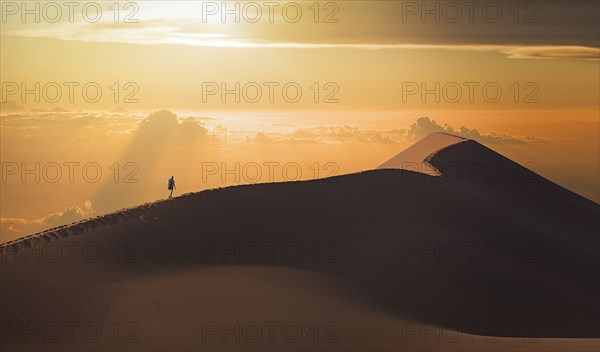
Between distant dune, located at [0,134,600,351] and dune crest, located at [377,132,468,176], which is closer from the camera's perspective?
distant dune, located at [0,134,600,351]

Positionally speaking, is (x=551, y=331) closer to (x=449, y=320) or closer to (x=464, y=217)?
(x=449, y=320)

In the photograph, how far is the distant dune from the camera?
28.6 metres

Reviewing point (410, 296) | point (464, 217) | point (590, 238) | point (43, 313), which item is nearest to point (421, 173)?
point (464, 217)

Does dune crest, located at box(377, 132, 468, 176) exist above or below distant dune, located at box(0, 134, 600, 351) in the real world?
above

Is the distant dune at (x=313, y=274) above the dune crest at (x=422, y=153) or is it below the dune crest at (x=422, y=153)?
below

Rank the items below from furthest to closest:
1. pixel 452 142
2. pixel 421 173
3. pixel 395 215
→ pixel 452 142 < pixel 421 173 < pixel 395 215

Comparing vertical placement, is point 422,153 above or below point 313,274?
above

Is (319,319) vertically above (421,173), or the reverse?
(421,173)

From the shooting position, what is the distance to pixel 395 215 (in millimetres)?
41062

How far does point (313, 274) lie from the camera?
33.7 m

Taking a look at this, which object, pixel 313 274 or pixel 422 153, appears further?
pixel 422 153

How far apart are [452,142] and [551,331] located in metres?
26.6

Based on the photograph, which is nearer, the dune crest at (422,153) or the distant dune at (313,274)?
the distant dune at (313,274)

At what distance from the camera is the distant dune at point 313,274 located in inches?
1126
